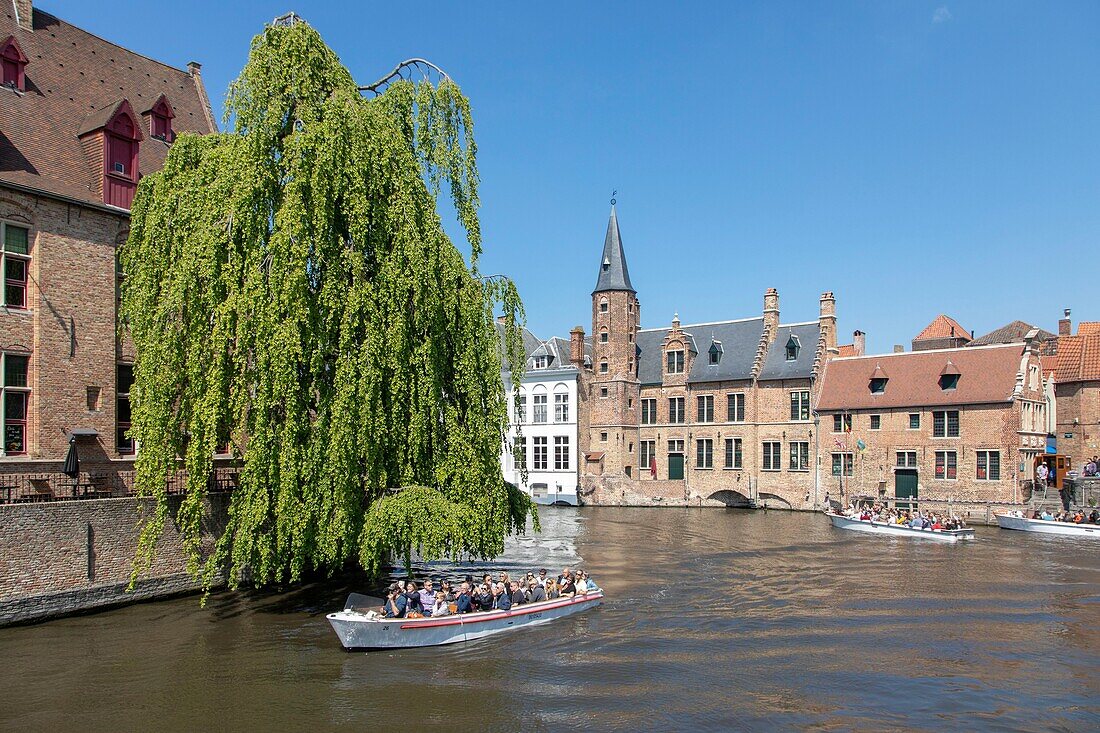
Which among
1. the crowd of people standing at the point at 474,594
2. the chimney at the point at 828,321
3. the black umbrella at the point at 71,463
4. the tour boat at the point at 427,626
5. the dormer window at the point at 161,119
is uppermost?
the dormer window at the point at 161,119

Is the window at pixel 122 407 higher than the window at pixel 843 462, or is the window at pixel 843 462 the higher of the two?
the window at pixel 122 407

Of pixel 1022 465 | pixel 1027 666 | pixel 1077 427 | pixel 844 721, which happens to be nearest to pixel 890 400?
pixel 1022 465

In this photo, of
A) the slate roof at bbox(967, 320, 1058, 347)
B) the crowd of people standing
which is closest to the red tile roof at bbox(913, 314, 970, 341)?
the slate roof at bbox(967, 320, 1058, 347)

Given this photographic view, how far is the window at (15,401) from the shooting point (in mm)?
18172

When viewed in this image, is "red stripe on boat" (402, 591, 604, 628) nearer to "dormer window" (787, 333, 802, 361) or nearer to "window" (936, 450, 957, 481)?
"window" (936, 450, 957, 481)

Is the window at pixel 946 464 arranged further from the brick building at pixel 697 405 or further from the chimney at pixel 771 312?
the chimney at pixel 771 312

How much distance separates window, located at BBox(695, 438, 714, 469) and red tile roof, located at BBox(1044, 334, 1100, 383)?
18.9 meters

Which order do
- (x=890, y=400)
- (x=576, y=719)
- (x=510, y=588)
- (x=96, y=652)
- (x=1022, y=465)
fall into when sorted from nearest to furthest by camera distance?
(x=576, y=719), (x=96, y=652), (x=510, y=588), (x=1022, y=465), (x=890, y=400)

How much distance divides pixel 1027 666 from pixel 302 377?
49.3ft

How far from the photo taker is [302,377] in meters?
16.5

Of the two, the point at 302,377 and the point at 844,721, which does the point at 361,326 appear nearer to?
the point at 302,377

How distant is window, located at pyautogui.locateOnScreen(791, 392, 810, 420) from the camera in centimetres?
4412

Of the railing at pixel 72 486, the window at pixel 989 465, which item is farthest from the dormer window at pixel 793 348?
the railing at pixel 72 486

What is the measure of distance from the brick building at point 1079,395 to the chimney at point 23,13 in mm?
45917
